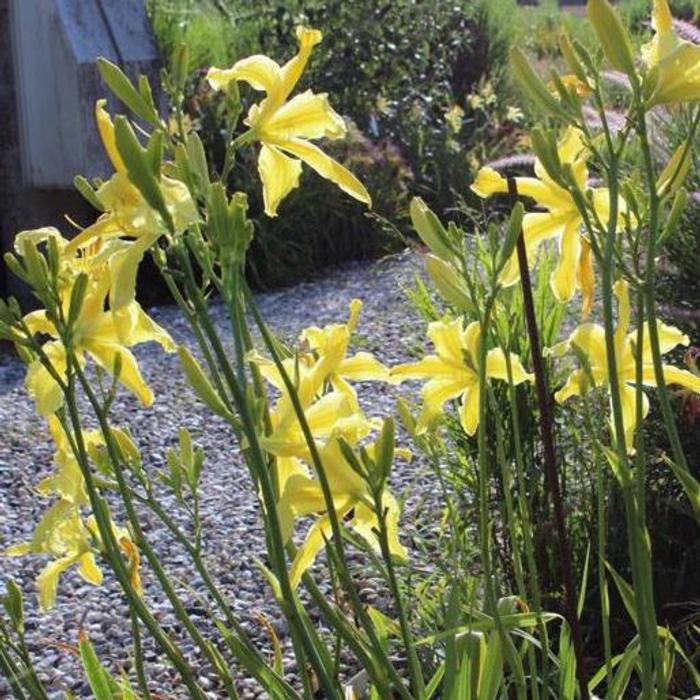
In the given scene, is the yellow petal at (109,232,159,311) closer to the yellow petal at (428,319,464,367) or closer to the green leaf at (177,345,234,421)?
the green leaf at (177,345,234,421)

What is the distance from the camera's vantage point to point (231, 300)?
3.43 ft

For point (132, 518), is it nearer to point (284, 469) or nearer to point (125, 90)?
point (284, 469)

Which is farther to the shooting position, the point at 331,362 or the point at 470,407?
the point at 470,407

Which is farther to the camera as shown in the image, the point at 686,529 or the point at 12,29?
the point at 12,29

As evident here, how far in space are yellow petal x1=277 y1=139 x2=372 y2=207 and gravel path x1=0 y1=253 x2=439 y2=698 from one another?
0.67 metres

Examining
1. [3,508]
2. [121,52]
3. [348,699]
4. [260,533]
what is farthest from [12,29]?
[348,699]

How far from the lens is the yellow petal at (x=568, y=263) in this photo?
135cm

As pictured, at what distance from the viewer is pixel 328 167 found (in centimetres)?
121

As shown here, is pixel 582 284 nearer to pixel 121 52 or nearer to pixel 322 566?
pixel 322 566

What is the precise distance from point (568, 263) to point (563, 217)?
5cm

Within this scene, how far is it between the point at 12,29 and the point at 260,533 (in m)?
3.16

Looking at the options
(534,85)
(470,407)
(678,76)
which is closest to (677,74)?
(678,76)

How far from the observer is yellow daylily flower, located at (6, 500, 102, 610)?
1372 mm

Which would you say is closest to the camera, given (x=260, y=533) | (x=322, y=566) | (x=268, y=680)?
(x=268, y=680)
